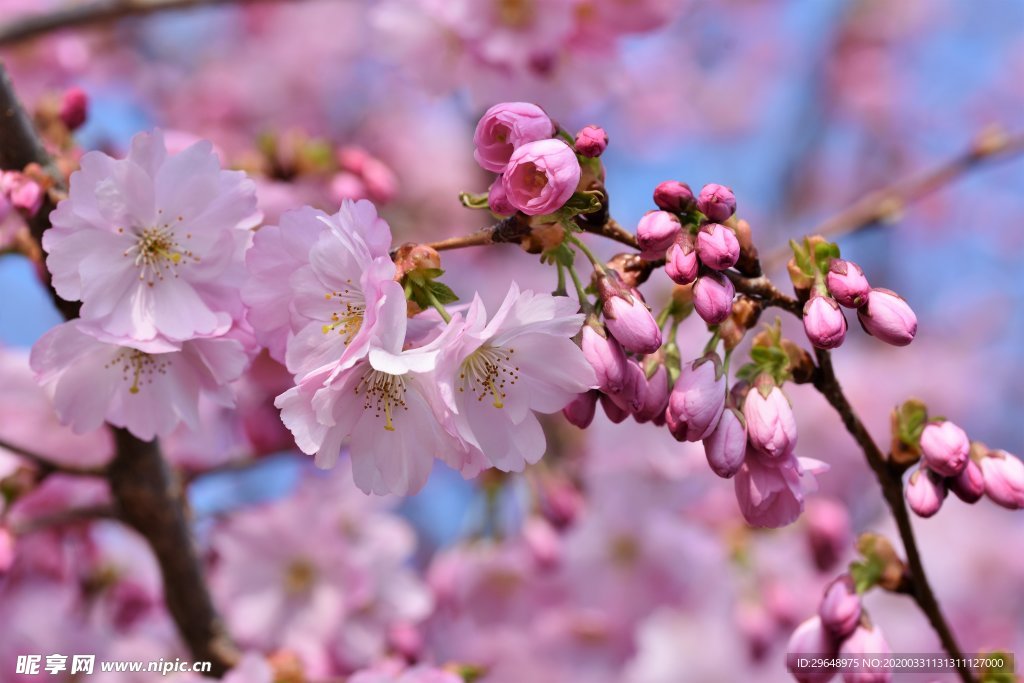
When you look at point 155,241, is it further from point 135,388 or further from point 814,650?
point 814,650

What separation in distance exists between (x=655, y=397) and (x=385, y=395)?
0.36 meters

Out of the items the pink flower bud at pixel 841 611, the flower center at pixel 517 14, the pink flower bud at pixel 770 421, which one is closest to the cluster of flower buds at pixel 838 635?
the pink flower bud at pixel 841 611

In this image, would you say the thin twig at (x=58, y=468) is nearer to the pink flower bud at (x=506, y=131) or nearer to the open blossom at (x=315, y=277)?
the open blossom at (x=315, y=277)

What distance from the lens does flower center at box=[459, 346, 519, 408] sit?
124 cm

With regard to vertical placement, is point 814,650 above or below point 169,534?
above

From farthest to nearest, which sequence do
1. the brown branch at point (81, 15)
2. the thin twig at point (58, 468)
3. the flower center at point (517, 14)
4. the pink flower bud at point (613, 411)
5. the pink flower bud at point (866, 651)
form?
the flower center at point (517, 14)
the brown branch at point (81, 15)
the thin twig at point (58, 468)
the pink flower bud at point (866, 651)
the pink flower bud at point (613, 411)

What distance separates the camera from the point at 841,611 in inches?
54.2

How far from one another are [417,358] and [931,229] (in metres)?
7.14

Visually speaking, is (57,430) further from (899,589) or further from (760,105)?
(760,105)

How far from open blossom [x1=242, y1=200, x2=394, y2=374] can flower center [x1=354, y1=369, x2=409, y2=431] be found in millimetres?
67

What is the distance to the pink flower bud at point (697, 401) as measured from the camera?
1.18 metres

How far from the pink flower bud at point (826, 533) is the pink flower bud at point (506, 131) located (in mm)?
1827

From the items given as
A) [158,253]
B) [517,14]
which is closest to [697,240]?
[158,253]

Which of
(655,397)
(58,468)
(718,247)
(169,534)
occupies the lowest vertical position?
(169,534)
